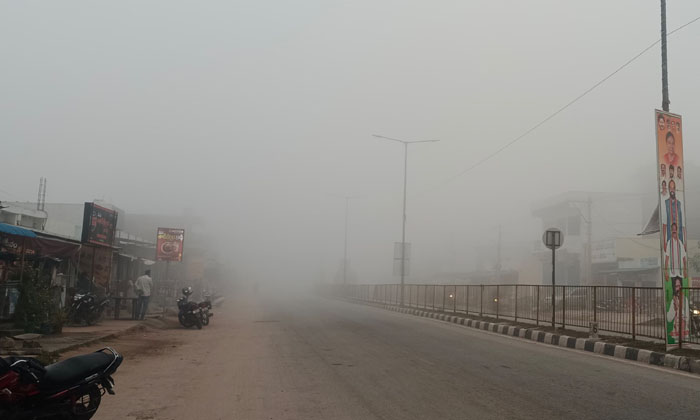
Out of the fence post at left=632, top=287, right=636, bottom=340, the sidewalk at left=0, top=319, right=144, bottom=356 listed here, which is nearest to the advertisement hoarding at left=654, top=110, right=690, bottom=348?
the fence post at left=632, top=287, right=636, bottom=340

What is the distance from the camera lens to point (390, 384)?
6.85m

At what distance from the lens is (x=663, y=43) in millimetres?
12094

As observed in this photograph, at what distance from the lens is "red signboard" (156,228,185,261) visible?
25.3 m

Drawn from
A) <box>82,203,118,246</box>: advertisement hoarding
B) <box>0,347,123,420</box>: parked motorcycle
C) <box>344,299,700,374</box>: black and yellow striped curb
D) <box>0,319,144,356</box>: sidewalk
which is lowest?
<box>0,319,144,356</box>: sidewalk

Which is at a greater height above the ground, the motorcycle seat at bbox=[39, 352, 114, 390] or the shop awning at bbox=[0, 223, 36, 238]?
the shop awning at bbox=[0, 223, 36, 238]

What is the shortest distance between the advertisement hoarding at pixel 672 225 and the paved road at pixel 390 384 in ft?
5.89

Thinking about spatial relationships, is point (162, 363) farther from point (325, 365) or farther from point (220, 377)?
point (325, 365)

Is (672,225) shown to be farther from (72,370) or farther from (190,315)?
(190,315)

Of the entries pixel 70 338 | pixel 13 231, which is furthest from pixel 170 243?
pixel 70 338

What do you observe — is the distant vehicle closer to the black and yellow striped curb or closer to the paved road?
the paved road

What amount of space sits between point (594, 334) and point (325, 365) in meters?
7.50

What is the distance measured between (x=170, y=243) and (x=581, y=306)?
18836 mm

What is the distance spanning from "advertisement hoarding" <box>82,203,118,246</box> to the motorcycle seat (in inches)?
471

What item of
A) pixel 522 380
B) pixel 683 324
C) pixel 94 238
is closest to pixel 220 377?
pixel 522 380
